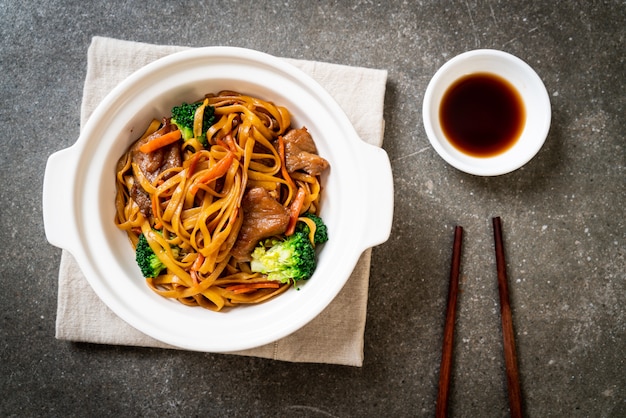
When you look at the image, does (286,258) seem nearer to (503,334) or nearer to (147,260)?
(147,260)

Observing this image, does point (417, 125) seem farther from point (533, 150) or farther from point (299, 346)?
point (299, 346)

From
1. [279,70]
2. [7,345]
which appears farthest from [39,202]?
[279,70]

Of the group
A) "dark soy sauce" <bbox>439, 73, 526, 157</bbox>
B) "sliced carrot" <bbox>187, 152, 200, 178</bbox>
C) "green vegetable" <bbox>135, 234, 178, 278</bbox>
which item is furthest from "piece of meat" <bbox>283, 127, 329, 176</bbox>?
"dark soy sauce" <bbox>439, 73, 526, 157</bbox>

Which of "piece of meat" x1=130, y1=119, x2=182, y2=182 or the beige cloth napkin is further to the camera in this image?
the beige cloth napkin

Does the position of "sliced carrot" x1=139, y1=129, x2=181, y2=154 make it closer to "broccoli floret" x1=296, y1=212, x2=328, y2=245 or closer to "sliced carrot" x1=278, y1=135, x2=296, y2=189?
"sliced carrot" x1=278, y1=135, x2=296, y2=189

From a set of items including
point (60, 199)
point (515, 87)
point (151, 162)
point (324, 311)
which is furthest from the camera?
point (515, 87)

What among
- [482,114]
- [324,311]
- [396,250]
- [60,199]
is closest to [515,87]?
[482,114]

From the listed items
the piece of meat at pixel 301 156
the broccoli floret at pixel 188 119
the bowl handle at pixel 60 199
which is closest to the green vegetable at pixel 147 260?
the bowl handle at pixel 60 199
